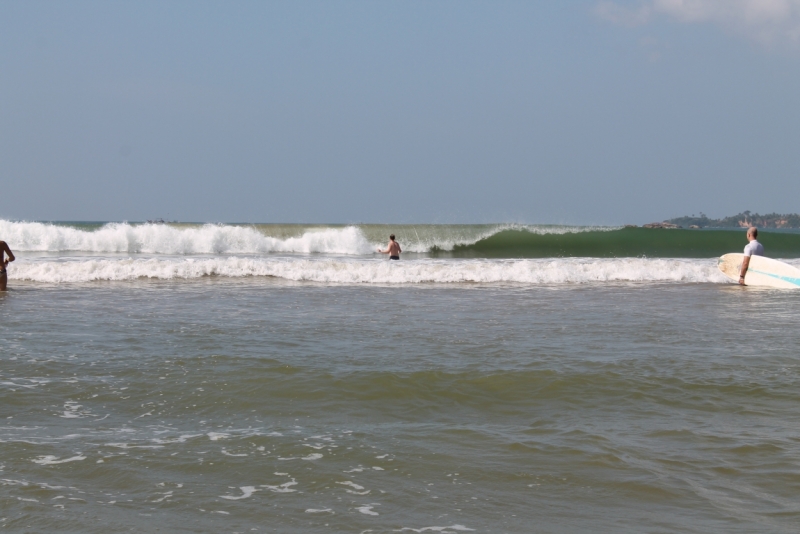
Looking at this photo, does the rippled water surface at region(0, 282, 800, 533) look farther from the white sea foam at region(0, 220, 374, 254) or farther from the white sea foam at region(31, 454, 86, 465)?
the white sea foam at region(0, 220, 374, 254)

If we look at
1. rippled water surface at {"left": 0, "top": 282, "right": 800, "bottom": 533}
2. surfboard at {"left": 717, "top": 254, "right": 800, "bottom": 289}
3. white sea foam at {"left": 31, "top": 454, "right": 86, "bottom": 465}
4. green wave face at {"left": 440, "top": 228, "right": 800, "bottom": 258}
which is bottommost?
white sea foam at {"left": 31, "top": 454, "right": 86, "bottom": 465}

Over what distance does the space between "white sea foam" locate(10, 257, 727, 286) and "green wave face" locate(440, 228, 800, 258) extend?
42.8 ft

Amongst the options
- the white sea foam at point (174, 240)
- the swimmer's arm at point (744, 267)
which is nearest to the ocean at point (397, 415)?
the swimmer's arm at point (744, 267)

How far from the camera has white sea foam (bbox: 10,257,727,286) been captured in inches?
657

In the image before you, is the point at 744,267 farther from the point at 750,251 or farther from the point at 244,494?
the point at 244,494

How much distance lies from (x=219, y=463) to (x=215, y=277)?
1316cm

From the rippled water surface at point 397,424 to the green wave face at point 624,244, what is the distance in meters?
22.3

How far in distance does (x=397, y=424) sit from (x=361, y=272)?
12.3 m

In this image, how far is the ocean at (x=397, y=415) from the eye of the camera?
12.3ft

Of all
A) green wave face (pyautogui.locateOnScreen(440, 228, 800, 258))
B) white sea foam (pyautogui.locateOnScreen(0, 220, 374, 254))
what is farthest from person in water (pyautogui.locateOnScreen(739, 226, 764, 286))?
white sea foam (pyautogui.locateOnScreen(0, 220, 374, 254))

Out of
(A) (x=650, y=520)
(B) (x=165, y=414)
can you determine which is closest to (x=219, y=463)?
(B) (x=165, y=414)

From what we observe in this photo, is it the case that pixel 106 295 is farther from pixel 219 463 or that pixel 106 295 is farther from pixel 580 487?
pixel 580 487

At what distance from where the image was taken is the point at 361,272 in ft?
57.4

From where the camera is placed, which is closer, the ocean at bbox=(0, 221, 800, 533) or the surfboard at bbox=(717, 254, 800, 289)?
the ocean at bbox=(0, 221, 800, 533)
